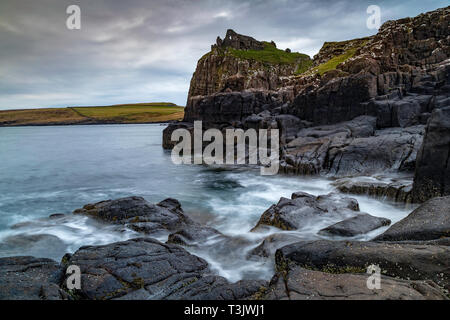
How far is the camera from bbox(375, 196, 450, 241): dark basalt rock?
7.48m

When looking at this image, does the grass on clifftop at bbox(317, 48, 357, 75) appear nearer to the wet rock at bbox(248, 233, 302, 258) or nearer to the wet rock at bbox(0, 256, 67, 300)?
the wet rock at bbox(248, 233, 302, 258)

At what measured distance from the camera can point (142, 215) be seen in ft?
43.2

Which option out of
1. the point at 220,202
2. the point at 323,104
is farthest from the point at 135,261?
the point at 323,104

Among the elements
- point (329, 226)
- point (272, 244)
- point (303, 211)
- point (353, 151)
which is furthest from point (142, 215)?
point (353, 151)

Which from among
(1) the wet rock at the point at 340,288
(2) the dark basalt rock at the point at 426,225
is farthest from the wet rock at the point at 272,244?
(1) the wet rock at the point at 340,288

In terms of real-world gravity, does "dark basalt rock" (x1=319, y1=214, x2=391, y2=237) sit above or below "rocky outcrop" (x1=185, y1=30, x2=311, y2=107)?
below

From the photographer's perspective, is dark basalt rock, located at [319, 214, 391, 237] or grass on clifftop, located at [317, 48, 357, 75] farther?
grass on clifftop, located at [317, 48, 357, 75]

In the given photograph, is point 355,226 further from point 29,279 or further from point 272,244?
point 29,279

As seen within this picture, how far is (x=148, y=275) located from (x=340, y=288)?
447cm

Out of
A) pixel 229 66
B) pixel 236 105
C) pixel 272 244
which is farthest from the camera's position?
pixel 229 66

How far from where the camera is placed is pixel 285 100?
4656 centimetres

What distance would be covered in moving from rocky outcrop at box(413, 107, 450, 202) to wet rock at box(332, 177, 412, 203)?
3.18ft

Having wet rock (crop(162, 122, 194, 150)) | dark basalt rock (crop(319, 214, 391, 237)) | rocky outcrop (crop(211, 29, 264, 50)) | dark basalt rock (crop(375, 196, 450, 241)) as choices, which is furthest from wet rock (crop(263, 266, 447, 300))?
rocky outcrop (crop(211, 29, 264, 50))
